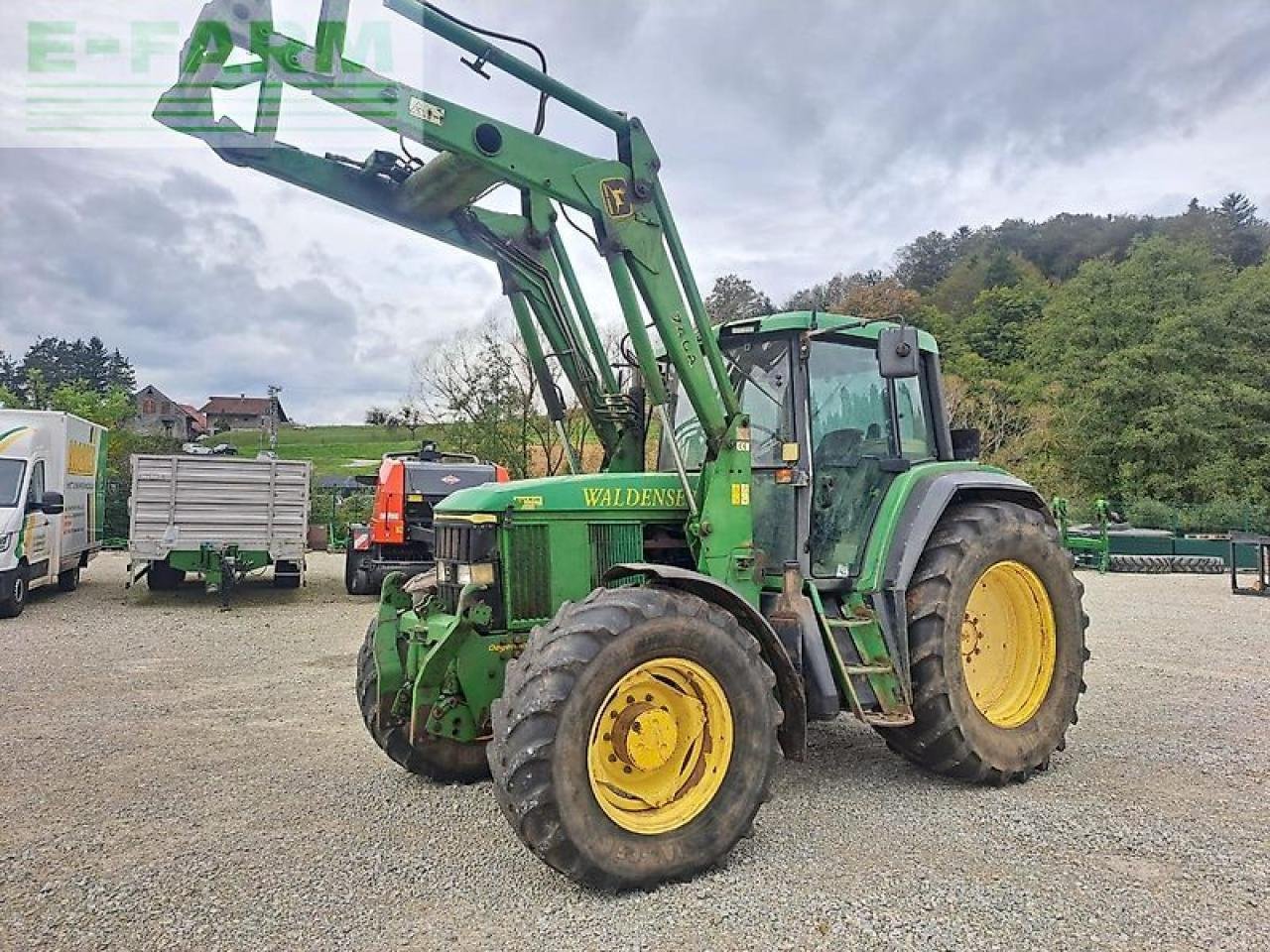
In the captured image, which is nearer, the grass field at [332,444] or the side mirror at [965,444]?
the side mirror at [965,444]

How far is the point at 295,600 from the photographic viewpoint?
13.6 metres

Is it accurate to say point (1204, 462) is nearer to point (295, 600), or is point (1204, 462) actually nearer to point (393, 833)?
point (295, 600)

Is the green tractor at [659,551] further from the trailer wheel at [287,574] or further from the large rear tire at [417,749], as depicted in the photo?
the trailer wheel at [287,574]

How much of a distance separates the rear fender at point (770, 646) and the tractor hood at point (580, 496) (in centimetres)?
48

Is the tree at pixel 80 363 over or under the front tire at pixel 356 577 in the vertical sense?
over

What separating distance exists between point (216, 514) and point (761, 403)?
10190 millimetres

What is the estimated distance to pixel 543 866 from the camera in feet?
12.3

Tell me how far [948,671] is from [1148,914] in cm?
147

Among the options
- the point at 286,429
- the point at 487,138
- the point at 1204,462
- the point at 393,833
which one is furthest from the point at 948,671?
the point at 286,429

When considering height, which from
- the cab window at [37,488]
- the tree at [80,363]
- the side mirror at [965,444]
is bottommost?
the side mirror at [965,444]

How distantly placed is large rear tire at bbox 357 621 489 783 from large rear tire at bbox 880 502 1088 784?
228 centimetres

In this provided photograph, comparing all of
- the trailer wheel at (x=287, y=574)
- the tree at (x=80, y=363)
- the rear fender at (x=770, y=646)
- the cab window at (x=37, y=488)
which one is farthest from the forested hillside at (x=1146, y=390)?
the tree at (x=80, y=363)

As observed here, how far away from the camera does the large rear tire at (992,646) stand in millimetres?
4680

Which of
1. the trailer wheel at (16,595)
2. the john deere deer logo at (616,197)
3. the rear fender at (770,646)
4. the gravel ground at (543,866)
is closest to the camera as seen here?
the gravel ground at (543,866)
